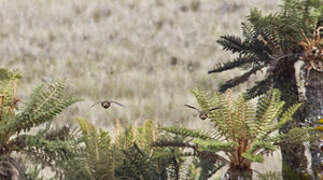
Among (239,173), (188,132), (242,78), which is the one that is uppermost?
(242,78)

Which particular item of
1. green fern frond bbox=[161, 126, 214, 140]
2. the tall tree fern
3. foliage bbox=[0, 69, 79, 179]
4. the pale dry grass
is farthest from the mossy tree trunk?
the pale dry grass

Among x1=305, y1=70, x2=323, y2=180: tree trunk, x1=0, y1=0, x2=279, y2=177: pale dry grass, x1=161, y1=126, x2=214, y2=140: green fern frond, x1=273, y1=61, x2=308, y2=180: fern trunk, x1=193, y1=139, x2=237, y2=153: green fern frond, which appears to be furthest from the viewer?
x1=0, y1=0, x2=279, y2=177: pale dry grass

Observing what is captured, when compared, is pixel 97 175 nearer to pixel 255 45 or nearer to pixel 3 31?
pixel 255 45

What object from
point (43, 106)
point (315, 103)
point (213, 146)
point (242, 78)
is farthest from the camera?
point (242, 78)

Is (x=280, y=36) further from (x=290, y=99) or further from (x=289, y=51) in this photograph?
(x=290, y=99)

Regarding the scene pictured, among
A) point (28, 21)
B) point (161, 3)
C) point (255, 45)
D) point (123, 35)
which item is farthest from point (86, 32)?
point (255, 45)

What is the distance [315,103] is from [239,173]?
473mm

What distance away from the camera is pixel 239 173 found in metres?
1.00

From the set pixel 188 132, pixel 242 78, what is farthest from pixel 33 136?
pixel 242 78

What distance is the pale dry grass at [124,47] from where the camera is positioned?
582cm

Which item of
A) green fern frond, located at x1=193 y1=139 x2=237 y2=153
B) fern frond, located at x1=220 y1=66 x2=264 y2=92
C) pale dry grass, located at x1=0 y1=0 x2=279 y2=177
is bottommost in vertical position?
green fern frond, located at x1=193 y1=139 x2=237 y2=153

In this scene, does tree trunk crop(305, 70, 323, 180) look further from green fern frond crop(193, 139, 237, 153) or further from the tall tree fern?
green fern frond crop(193, 139, 237, 153)

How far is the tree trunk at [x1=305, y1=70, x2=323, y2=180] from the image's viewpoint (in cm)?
130

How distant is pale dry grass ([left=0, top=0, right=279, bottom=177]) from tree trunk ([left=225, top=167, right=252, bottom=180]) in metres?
3.42
